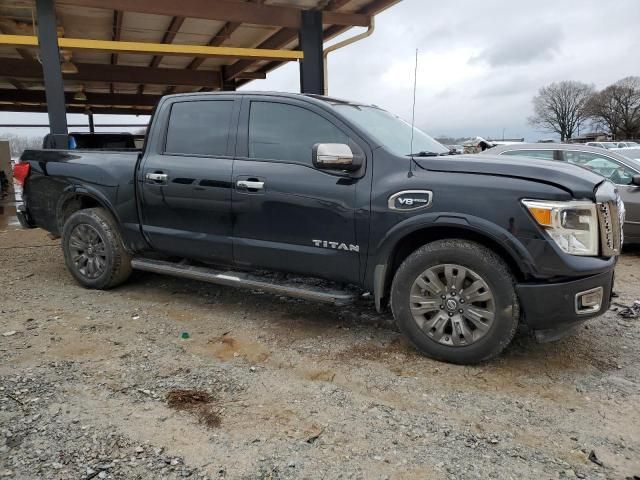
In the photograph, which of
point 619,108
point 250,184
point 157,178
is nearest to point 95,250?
point 157,178

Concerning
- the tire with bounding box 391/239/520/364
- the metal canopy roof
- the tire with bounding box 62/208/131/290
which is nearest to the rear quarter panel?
the tire with bounding box 62/208/131/290

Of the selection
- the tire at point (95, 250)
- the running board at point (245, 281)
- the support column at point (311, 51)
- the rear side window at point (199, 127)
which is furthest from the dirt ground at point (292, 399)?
the support column at point (311, 51)

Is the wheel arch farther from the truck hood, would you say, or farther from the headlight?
the truck hood

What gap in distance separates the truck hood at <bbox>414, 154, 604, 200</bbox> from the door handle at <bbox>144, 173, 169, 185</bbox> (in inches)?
86.4

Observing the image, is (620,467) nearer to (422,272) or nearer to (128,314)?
(422,272)

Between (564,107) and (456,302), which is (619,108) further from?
(456,302)

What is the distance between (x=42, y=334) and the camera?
12.8 feet

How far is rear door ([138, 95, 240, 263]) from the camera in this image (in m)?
4.14

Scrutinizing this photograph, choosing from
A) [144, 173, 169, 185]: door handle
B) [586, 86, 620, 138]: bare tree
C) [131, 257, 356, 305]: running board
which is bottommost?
[131, 257, 356, 305]: running board

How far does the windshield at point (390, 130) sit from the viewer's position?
3773 mm

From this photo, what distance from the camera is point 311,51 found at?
27.0ft

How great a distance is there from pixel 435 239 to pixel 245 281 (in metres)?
1.53

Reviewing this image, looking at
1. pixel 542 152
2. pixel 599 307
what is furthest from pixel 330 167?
pixel 542 152

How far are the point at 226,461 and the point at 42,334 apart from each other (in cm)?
233
